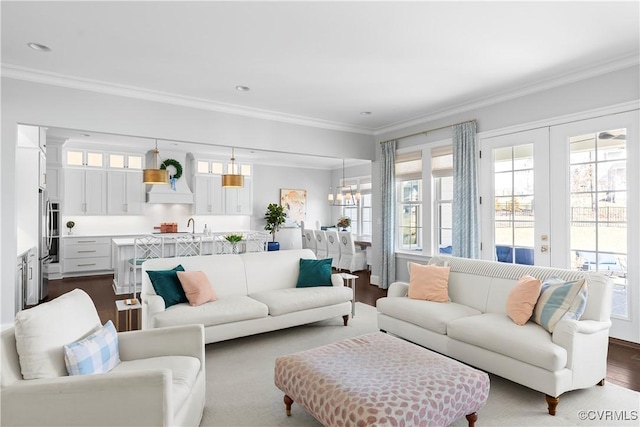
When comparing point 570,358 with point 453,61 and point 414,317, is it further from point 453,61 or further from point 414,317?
point 453,61

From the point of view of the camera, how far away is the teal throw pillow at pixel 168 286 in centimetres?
366

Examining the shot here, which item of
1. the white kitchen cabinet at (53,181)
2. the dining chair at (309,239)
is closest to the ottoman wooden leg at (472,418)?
the dining chair at (309,239)

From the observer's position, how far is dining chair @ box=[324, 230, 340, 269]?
877 cm

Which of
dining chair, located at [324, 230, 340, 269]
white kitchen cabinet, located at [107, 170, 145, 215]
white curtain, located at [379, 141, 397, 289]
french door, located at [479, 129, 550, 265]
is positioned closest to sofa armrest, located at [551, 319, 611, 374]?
french door, located at [479, 129, 550, 265]

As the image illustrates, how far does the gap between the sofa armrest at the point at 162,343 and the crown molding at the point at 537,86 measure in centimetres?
449

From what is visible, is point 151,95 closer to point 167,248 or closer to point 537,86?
point 167,248

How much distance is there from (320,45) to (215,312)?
8.70ft

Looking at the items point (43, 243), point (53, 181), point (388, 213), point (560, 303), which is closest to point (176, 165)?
point (53, 181)

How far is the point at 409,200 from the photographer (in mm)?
6461

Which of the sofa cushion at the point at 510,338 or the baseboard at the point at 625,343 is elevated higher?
the sofa cushion at the point at 510,338

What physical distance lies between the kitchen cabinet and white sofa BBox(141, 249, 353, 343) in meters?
4.92

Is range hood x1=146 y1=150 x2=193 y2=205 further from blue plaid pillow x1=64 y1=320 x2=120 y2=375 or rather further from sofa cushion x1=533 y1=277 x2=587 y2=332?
sofa cushion x1=533 y1=277 x2=587 y2=332

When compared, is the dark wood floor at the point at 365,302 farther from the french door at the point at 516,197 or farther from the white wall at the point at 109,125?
the white wall at the point at 109,125

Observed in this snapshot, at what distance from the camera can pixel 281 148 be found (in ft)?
19.3
